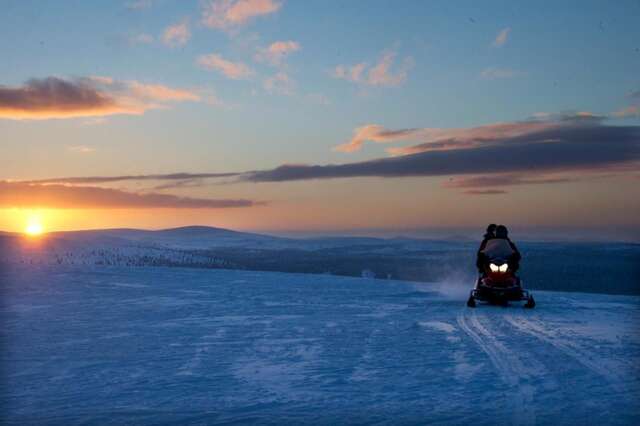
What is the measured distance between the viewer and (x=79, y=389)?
7.53 metres

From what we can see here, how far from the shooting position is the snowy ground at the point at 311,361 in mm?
6523

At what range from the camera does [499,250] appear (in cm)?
1827

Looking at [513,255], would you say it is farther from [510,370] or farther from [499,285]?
[510,370]

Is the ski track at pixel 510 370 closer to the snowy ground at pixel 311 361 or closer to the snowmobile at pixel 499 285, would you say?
the snowy ground at pixel 311 361

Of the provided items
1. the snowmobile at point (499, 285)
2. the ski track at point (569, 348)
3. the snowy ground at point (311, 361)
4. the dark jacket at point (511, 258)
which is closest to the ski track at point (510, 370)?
the snowy ground at point (311, 361)

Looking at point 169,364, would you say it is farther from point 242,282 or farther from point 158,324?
point 242,282

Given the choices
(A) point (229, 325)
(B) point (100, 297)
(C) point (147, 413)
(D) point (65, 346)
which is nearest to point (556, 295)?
(A) point (229, 325)

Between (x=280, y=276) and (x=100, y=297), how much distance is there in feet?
30.2

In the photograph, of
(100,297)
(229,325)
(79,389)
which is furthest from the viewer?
(100,297)

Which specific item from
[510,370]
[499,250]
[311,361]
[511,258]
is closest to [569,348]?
[510,370]

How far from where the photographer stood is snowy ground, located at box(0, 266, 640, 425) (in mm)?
6523

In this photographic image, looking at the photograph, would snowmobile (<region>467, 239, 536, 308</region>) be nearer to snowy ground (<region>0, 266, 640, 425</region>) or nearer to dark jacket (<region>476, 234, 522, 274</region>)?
dark jacket (<region>476, 234, 522, 274</region>)

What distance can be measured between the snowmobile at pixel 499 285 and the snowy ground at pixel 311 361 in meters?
0.35

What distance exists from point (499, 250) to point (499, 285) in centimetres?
179
